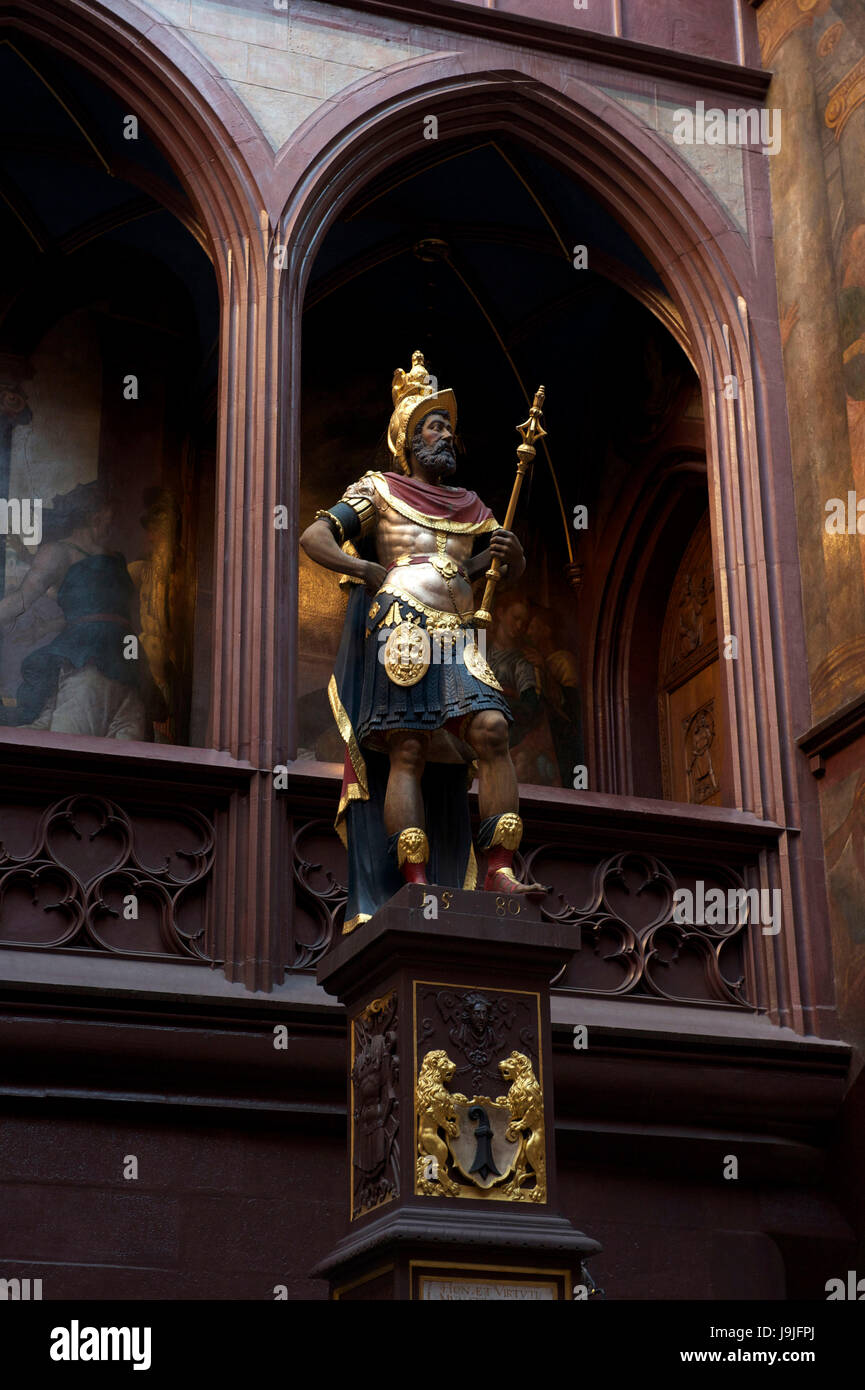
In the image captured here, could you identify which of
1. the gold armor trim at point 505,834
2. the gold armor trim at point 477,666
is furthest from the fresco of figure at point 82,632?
the gold armor trim at point 505,834

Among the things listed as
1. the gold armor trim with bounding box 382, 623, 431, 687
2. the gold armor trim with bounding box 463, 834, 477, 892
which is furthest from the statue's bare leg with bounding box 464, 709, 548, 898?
the gold armor trim with bounding box 382, 623, 431, 687

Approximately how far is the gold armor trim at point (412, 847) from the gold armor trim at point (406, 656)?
17.9 inches

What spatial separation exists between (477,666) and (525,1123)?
1.44 metres

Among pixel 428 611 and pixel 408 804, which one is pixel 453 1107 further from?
pixel 428 611

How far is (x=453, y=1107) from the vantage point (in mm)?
5426

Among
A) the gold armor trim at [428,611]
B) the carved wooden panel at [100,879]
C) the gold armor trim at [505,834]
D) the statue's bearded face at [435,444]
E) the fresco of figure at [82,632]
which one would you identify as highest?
the fresco of figure at [82,632]

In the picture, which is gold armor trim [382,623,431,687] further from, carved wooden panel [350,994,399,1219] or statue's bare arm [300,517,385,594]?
carved wooden panel [350,994,399,1219]

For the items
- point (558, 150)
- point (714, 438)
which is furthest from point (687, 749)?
point (558, 150)

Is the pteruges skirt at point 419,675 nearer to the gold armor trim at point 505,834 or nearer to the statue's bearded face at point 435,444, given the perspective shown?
the gold armor trim at point 505,834

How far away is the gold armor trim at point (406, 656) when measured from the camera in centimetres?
613

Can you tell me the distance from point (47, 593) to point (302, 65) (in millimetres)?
3117

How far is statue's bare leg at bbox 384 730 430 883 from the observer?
5.97 m

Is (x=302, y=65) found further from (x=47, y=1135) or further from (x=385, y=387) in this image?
(x=47, y=1135)

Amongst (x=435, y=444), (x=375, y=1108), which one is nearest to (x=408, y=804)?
(x=375, y=1108)
